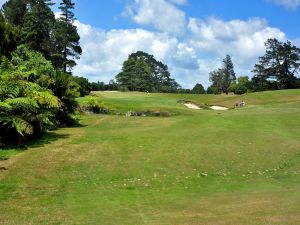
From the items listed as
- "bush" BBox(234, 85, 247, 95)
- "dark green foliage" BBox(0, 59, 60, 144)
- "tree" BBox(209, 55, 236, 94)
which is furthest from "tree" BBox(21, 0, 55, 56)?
"tree" BBox(209, 55, 236, 94)

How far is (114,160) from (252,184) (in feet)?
15.7

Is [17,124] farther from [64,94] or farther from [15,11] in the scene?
[15,11]

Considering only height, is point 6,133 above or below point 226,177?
above

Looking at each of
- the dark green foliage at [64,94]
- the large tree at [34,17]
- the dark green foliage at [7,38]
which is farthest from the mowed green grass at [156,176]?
the large tree at [34,17]

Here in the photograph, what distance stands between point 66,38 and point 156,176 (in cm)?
7677

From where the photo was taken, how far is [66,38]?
8856 cm

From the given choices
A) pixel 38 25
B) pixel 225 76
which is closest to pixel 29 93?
pixel 38 25

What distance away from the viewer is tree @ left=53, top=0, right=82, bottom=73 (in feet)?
286

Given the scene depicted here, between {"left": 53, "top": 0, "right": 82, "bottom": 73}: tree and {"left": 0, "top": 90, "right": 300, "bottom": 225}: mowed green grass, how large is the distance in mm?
64607

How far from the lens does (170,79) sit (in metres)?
194

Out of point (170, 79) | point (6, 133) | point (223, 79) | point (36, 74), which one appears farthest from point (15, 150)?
point (170, 79)

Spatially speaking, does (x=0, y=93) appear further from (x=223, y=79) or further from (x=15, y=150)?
(x=223, y=79)

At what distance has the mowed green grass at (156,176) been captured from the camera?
10.4 metres

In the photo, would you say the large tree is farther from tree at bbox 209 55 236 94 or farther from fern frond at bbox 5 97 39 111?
tree at bbox 209 55 236 94
